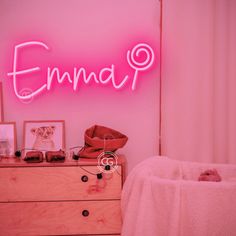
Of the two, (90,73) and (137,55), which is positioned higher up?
(137,55)

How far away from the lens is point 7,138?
2.49 m

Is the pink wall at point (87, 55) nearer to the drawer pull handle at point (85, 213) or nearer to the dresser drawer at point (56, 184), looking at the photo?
the dresser drawer at point (56, 184)

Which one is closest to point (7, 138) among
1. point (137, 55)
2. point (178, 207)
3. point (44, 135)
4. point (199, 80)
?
point (44, 135)

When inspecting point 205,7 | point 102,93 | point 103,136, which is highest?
point 205,7

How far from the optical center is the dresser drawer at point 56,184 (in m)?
2.17

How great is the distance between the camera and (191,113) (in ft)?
8.79

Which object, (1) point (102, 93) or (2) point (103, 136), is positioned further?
(1) point (102, 93)

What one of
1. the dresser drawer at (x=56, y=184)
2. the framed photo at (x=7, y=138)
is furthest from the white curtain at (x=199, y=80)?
the framed photo at (x=7, y=138)

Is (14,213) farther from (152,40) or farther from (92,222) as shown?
(152,40)

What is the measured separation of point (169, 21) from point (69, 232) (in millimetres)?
1884

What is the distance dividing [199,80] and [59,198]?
1.51 metres

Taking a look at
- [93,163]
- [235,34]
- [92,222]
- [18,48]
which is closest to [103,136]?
[93,163]

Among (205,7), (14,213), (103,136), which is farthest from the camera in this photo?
(205,7)

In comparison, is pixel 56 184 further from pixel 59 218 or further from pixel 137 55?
pixel 137 55
